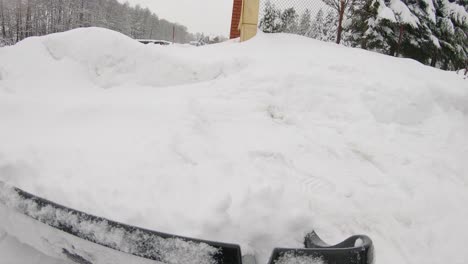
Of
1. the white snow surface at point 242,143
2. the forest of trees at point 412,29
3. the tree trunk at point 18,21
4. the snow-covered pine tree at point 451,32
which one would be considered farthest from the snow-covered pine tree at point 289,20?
the tree trunk at point 18,21

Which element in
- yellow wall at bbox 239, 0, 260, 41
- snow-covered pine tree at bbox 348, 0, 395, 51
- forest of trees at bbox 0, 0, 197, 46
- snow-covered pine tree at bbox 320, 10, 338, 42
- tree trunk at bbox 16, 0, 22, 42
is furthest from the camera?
forest of trees at bbox 0, 0, 197, 46

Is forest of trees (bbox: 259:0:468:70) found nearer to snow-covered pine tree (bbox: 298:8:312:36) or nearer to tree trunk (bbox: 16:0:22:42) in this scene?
snow-covered pine tree (bbox: 298:8:312:36)

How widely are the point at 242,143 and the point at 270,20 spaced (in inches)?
176

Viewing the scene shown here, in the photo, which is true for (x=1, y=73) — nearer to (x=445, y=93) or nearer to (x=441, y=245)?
Answer: (x=441, y=245)

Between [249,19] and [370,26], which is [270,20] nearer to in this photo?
[249,19]

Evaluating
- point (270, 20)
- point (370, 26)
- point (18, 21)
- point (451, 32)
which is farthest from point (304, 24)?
point (18, 21)

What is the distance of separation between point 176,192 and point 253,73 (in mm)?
2275

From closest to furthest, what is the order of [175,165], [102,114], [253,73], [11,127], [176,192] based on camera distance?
[176,192] → [175,165] → [11,127] → [102,114] → [253,73]

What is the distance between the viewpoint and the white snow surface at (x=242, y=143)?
1.46 metres

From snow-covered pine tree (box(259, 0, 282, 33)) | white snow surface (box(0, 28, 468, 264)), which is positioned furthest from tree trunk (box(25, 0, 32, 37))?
white snow surface (box(0, 28, 468, 264))

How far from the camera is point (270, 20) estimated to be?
245 inches

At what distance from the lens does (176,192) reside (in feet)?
5.20

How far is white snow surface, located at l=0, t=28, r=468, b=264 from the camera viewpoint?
1462mm

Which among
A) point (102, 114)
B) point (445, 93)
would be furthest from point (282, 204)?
point (445, 93)
